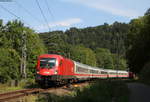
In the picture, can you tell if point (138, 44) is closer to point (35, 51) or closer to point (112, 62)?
point (35, 51)

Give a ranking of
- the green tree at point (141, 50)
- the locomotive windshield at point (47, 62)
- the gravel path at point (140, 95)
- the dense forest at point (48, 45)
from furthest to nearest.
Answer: the dense forest at point (48, 45) < the green tree at point (141, 50) < the locomotive windshield at point (47, 62) < the gravel path at point (140, 95)

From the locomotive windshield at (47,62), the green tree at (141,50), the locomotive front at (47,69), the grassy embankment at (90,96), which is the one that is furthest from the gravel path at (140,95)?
the green tree at (141,50)

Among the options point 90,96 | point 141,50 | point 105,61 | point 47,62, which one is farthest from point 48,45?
point 105,61

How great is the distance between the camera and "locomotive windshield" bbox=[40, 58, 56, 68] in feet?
82.6

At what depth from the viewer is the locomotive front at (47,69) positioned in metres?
24.7

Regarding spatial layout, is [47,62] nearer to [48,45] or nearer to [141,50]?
[141,50]

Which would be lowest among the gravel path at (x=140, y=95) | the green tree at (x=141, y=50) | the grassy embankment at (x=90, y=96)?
the gravel path at (x=140, y=95)

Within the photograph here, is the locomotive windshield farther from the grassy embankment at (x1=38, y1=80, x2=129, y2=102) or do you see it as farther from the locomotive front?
the grassy embankment at (x1=38, y1=80, x2=129, y2=102)

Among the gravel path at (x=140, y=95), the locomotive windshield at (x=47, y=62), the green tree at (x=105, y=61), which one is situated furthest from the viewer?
the green tree at (x=105, y=61)

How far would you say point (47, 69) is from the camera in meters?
25.0

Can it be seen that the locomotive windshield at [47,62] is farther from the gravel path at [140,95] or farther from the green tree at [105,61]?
the green tree at [105,61]

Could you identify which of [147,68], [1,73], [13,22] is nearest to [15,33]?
[13,22]

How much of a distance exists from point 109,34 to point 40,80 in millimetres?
173977

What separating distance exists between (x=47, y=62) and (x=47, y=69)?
712 mm
